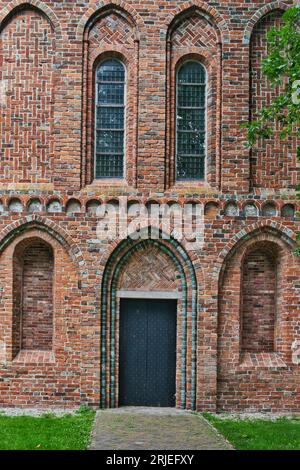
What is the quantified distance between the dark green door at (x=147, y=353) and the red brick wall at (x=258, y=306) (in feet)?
5.01

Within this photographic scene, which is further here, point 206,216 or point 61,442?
point 206,216

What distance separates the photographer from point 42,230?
13.6 m

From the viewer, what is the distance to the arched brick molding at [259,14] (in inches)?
542

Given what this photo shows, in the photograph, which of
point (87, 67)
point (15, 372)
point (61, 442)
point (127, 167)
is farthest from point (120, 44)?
point (61, 442)

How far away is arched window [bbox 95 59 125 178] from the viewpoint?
14.0m

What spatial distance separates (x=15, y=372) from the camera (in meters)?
13.5

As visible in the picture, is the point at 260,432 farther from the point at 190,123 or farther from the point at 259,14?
the point at 259,14

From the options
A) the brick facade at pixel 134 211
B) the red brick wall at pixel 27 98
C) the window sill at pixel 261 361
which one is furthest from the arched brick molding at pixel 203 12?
the window sill at pixel 261 361

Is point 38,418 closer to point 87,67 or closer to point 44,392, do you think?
point 44,392

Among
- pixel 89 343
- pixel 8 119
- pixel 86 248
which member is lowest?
pixel 89 343

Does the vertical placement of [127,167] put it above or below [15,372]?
above

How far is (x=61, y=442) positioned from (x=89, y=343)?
3188 millimetres

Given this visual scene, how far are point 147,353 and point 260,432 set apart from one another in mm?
3158

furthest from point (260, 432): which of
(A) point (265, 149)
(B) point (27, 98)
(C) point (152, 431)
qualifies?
(B) point (27, 98)
